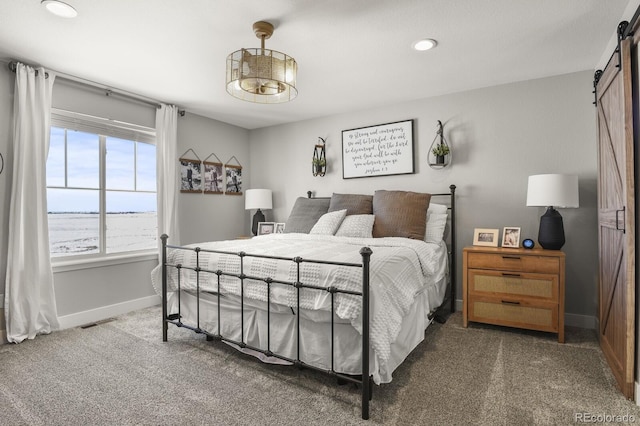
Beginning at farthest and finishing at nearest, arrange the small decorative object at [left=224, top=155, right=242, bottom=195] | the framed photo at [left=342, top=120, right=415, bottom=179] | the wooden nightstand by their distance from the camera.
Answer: the small decorative object at [left=224, top=155, right=242, bottom=195] → the framed photo at [left=342, top=120, right=415, bottom=179] → the wooden nightstand

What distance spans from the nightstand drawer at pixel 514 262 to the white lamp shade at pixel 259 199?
2580mm

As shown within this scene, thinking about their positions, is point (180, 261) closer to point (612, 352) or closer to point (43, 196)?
point (43, 196)

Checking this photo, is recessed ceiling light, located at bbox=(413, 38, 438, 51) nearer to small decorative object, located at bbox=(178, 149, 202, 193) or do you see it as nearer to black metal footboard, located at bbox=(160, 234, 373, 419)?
black metal footboard, located at bbox=(160, 234, 373, 419)

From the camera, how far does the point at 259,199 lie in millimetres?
4539

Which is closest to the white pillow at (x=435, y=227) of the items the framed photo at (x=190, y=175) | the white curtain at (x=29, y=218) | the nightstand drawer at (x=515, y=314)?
the nightstand drawer at (x=515, y=314)

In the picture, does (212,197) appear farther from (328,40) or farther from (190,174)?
(328,40)

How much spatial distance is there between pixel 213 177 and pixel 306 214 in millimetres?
1510

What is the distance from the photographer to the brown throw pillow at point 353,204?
3.63 meters

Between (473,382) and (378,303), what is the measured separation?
33.4 inches

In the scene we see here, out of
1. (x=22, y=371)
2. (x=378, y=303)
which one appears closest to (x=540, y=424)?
(x=378, y=303)

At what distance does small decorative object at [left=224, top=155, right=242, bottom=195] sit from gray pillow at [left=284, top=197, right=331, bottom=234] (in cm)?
126

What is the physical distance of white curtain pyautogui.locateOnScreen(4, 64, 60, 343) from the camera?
274cm

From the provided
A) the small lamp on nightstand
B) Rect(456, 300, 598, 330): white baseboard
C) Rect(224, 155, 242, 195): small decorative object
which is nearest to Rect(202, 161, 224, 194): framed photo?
Rect(224, 155, 242, 195): small decorative object

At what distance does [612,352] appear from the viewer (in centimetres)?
219
